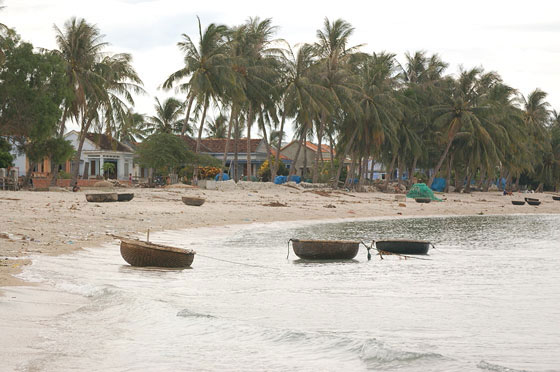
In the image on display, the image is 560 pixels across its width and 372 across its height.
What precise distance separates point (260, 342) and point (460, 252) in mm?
13604

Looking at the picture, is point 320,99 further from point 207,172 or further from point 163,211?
point 163,211

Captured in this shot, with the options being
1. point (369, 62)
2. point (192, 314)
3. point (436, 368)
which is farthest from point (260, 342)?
point (369, 62)

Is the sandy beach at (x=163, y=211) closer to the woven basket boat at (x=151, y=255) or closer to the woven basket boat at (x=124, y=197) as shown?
the woven basket boat at (x=124, y=197)

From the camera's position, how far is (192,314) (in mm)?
9219

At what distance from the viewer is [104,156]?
191 ft

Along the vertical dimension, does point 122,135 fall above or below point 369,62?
below

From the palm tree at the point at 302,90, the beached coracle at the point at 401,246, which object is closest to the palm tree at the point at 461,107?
the palm tree at the point at 302,90

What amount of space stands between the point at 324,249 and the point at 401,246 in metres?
3.15

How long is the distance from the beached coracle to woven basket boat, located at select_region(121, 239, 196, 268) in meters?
6.69

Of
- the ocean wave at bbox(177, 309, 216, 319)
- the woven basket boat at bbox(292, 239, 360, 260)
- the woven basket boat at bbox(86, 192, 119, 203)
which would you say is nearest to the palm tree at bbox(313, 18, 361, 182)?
the woven basket boat at bbox(86, 192, 119, 203)

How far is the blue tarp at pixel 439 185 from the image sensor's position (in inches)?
2606

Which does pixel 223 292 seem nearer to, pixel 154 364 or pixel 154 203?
pixel 154 364

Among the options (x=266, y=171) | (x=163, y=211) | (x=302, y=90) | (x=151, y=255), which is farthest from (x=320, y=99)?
(x=151, y=255)

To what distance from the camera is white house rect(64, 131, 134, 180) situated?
58062mm
